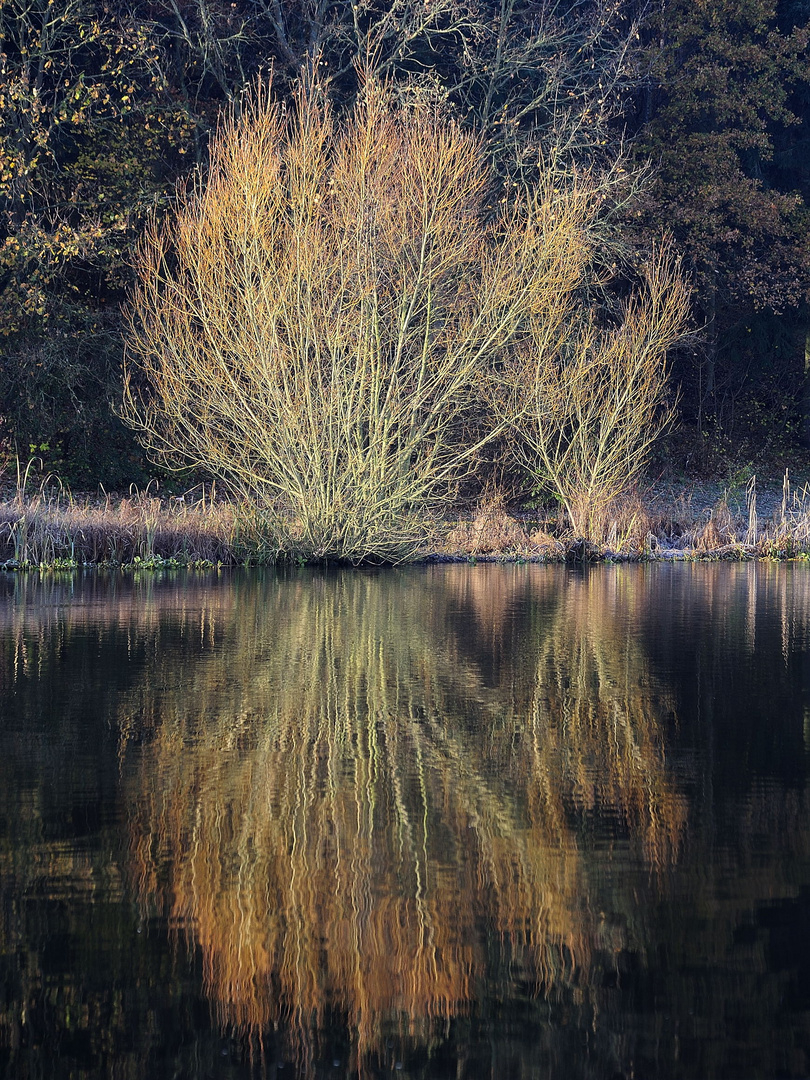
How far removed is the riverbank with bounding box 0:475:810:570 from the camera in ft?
70.0

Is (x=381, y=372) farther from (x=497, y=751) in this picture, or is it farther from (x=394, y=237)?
(x=497, y=751)

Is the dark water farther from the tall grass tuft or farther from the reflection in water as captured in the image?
the tall grass tuft

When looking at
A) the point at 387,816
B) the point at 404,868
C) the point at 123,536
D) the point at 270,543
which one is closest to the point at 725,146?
the point at 270,543

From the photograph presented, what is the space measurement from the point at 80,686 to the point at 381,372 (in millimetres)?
11957

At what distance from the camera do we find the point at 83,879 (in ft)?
14.0

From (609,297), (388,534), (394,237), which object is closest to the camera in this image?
(394,237)

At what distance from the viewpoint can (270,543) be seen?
21.2m

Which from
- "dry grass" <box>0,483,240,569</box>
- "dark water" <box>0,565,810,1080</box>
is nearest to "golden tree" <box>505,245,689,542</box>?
"dry grass" <box>0,483,240,569</box>

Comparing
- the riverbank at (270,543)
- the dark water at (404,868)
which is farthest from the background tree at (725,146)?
the dark water at (404,868)

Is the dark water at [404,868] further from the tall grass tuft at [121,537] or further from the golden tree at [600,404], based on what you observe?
the golden tree at [600,404]

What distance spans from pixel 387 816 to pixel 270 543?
16.4 metres

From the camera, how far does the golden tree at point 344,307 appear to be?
1891cm

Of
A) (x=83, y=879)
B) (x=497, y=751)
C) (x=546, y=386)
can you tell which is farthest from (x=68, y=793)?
(x=546, y=386)

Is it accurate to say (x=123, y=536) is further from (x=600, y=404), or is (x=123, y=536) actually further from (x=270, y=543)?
(x=600, y=404)
